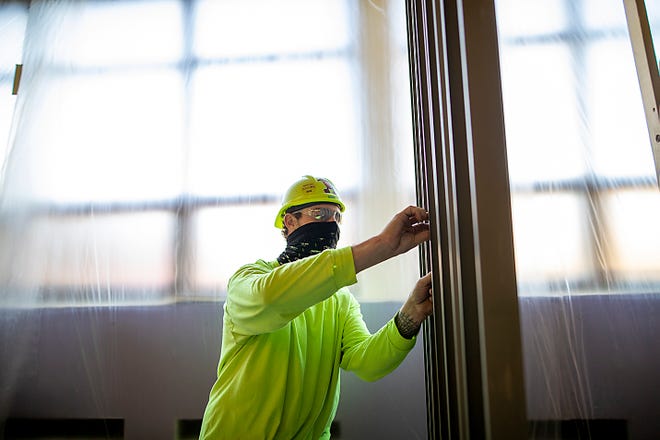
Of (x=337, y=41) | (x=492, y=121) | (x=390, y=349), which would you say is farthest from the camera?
(x=337, y=41)

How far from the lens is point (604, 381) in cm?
89

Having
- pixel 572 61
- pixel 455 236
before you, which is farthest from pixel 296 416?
pixel 572 61

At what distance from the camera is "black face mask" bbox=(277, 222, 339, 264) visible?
123 cm

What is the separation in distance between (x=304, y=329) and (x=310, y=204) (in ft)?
1.05

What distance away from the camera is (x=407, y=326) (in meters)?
1.09

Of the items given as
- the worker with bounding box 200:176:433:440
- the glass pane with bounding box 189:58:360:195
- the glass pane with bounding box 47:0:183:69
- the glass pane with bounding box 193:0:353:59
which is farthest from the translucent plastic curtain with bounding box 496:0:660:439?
the glass pane with bounding box 47:0:183:69

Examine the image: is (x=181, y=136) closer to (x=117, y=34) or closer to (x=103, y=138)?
(x=103, y=138)

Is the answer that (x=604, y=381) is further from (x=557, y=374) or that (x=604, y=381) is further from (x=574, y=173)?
(x=574, y=173)

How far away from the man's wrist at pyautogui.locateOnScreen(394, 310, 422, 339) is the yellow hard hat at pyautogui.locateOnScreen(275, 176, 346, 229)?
36cm

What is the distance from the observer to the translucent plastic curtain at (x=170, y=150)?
1749mm

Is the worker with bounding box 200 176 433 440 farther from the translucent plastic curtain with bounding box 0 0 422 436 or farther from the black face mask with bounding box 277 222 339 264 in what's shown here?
the translucent plastic curtain with bounding box 0 0 422 436

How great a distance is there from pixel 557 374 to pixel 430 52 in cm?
62

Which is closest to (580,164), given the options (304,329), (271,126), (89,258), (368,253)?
(368,253)

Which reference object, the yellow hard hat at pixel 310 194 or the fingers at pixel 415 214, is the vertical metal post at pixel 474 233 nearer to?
the fingers at pixel 415 214
